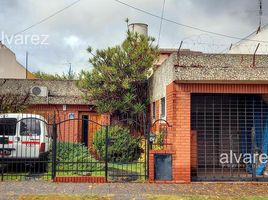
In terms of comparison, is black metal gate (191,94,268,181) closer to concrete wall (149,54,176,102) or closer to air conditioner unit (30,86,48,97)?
concrete wall (149,54,176,102)

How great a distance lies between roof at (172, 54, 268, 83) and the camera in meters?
10.0

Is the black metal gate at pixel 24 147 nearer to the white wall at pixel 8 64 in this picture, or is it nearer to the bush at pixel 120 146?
the bush at pixel 120 146

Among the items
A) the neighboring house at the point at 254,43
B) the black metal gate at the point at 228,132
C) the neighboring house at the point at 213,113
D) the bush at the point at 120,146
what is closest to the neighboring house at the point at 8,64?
the bush at the point at 120,146

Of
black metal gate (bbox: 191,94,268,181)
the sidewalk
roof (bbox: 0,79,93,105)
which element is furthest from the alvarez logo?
roof (bbox: 0,79,93,105)

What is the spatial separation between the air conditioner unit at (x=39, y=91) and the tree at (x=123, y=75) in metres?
2.52

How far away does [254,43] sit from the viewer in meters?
14.2

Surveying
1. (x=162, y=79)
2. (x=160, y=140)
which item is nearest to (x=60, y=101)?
(x=162, y=79)

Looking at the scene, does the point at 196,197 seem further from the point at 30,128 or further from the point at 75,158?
the point at 30,128

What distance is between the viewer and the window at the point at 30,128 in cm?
1158

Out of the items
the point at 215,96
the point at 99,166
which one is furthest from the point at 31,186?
the point at 215,96

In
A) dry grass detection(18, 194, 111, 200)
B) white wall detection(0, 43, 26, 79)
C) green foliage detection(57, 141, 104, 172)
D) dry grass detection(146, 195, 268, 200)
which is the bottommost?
dry grass detection(146, 195, 268, 200)

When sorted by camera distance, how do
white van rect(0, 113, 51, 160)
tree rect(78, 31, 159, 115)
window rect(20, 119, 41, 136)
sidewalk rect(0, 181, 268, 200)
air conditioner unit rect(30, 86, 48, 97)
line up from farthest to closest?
1. air conditioner unit rect(30, 86, 48, 97)
2. tree rect(78, 31, 159, 115)
3. window rect(20, 119, 41, 136)
4. white van rect(0, 113, 51, 160)
5. sidewalk rect(0, 181, 268, 200)

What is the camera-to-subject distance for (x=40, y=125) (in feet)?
39.1

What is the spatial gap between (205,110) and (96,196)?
4.64m
